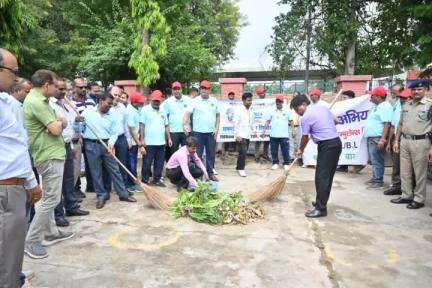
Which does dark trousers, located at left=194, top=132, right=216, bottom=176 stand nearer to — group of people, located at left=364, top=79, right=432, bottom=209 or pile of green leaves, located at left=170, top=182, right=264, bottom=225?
pile of green leaves, located at left=170, top=182, right=264, bottom=225

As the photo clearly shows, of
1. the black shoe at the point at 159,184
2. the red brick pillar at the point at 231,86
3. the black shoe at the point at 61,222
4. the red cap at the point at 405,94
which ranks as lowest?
the black shoe at the point at 61,222

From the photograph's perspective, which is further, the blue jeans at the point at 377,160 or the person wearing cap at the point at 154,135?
the blue jeans at the point at 377,160

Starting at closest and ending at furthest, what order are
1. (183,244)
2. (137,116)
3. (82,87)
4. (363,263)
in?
(363,263) < (183,244) < (82,87) < (137,116)

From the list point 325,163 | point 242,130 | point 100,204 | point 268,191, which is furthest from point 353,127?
Result: point 100,204

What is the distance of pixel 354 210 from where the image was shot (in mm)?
6066

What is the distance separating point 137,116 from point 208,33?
1728 centimetres

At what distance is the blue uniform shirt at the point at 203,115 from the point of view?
7539 mm

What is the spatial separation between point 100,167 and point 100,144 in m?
0.35

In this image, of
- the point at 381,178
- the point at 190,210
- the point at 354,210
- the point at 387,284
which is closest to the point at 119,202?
the point at 190,210

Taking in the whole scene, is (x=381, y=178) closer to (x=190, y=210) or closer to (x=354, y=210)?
(x=354, y=210)

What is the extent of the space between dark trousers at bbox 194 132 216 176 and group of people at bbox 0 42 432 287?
0.02 meters

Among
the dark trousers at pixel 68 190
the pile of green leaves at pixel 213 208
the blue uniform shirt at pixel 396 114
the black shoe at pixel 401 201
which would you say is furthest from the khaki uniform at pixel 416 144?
the dark trousers at pixel 68 190

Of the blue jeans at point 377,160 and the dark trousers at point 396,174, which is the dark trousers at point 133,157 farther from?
the dark trousers at point 396,174

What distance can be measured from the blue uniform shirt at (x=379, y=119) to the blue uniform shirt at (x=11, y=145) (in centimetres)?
632
